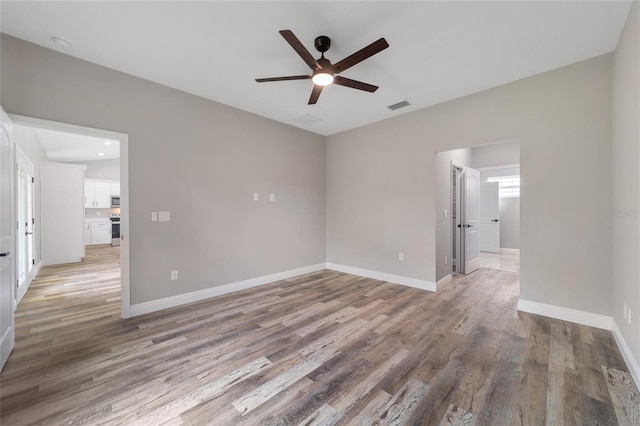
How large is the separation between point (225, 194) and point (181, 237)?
89 centimetres

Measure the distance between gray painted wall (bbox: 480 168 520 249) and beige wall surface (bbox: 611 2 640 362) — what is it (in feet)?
18.3

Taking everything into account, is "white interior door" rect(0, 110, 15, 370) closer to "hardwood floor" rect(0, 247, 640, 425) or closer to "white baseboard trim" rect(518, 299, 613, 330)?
"hardwood floor" rect(0, 247, 640, 425)

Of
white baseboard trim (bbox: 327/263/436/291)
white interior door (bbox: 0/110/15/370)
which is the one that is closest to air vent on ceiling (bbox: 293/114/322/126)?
white baseboard trim (bbox: 327/263/436/291)

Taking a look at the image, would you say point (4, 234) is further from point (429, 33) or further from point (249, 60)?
point (429, 33)

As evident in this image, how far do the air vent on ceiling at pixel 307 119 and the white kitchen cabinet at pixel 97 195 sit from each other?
8601mm

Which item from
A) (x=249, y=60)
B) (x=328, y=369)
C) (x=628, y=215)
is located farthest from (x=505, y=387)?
(x=249, y=60)

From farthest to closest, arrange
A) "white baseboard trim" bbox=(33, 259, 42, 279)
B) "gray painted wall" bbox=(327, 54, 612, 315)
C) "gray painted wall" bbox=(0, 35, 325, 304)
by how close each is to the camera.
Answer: "white baseboard trim" bbox=(33, 259, 42, 279) → "gray painted wall" bbox=(327, 54, 612, 315) → "gray painted wall" bbox=(0, 35, 325, 304)

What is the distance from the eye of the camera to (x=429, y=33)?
2.35 m

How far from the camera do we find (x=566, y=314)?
291 cm

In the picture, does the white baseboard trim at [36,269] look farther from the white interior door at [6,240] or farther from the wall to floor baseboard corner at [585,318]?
the wall to floor baseboard corner at [585,318]

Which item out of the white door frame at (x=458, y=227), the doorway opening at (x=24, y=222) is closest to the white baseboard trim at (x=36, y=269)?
the doorway opening at (x=24, y=222)

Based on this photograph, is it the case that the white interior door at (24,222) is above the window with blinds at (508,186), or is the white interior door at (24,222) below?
below

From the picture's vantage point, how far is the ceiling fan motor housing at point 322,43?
2.34m

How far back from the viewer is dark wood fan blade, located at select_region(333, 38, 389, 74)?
1.94m
